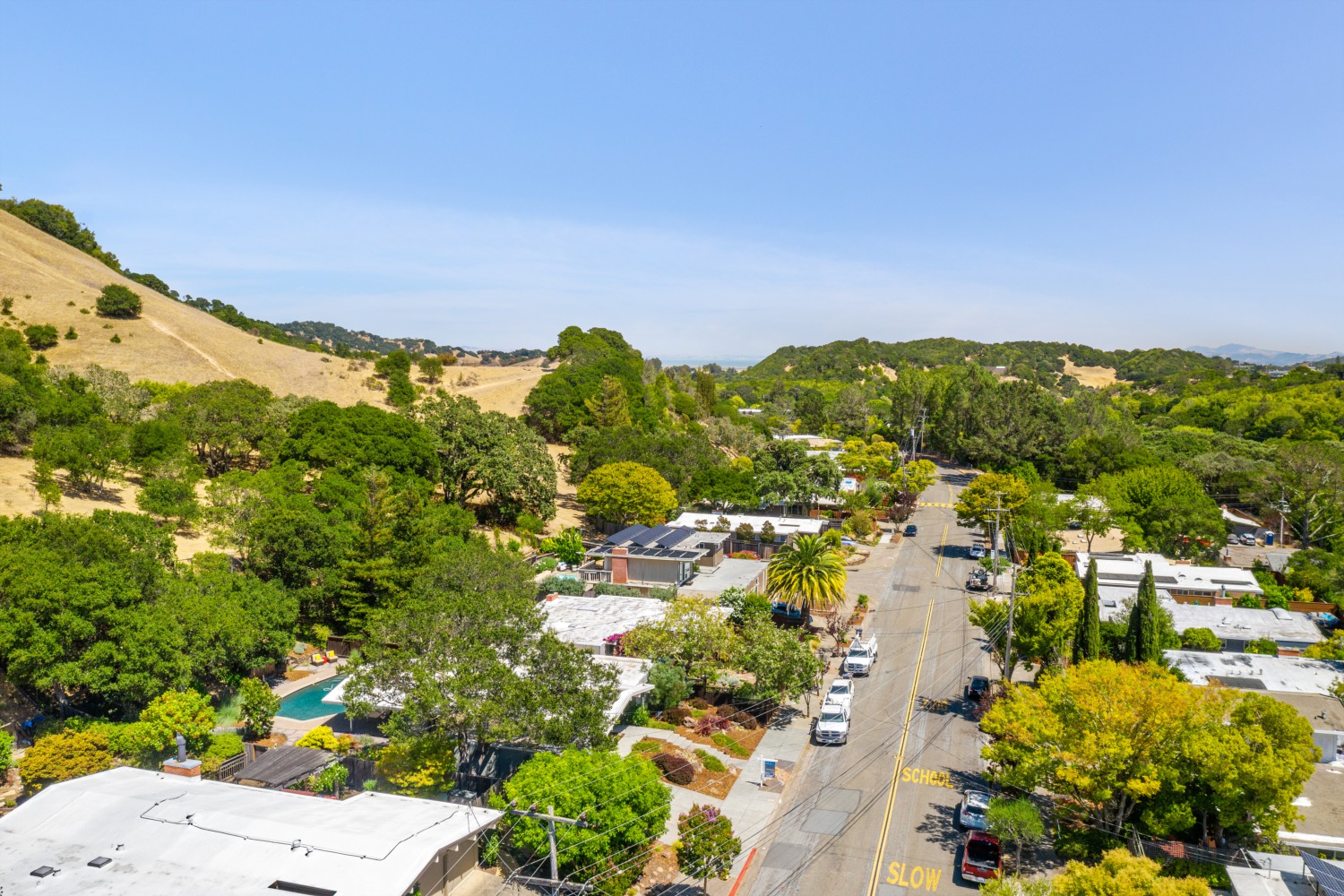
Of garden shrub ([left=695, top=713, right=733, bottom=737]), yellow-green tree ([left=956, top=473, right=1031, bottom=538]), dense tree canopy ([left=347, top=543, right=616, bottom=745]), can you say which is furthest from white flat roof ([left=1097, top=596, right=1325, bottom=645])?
dense tree canopy ([left=347, top=543, right=616, bottom=745])

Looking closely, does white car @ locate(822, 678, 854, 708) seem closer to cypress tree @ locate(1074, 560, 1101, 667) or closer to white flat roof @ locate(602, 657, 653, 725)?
white flat roof @ locate(602, 657, 653, 725)

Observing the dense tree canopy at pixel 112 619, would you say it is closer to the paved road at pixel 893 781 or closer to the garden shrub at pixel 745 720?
the garden shrub at pixel 745 720

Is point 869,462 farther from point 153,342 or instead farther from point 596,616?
Result: point 153,342

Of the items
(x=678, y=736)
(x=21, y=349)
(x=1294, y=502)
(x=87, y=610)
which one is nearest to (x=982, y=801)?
(x=678, y=736)

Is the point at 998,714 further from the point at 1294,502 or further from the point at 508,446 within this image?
the point at 1294,502

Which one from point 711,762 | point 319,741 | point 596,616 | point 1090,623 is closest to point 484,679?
point 319,741
